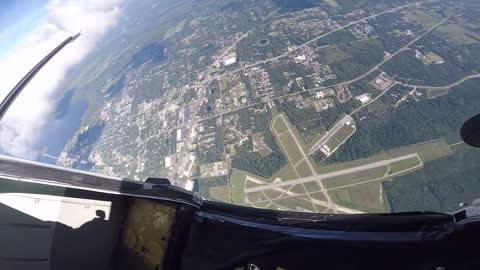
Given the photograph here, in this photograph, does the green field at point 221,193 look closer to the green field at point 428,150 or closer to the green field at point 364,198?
the green field at point 364,198

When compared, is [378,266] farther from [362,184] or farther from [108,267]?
[362,184]

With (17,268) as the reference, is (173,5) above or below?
below

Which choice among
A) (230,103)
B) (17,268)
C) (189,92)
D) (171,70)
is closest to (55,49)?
(17,268)

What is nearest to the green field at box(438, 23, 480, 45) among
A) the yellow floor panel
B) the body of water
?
the body of water

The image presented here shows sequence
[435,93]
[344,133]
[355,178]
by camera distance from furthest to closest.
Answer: [435,93] → [344,133] → [355,178]

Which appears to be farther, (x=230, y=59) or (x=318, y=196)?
(x=230, y=59)

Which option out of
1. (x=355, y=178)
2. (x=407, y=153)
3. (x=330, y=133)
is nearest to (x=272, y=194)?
(x=355, y=178)

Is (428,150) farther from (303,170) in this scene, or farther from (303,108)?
(303,108)
